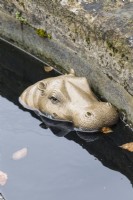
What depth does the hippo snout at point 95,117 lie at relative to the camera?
7301 millimetres

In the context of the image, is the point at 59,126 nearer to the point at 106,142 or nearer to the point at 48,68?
the point at 106,142

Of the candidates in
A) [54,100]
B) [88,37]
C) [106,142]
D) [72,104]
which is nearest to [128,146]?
[106,142]

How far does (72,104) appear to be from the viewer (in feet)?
24.5

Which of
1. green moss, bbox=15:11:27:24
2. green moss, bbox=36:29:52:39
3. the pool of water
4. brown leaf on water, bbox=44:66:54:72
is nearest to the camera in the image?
the pool of water

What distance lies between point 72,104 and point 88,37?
0.96 m

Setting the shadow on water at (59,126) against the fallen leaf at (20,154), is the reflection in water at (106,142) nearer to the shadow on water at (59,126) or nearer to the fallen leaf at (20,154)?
the shadow on water at (59,126)

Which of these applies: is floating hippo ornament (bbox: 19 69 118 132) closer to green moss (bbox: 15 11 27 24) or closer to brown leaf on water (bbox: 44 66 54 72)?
brown leaf on water (bbox: 44 66 54 72)

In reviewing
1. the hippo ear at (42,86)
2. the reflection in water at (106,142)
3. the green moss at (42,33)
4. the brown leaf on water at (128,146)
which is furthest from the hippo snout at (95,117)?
the green moss at (42,33)

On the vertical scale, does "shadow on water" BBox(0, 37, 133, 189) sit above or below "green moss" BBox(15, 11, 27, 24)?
below

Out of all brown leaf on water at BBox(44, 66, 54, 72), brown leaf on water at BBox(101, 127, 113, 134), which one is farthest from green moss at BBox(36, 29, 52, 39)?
brown leaf on water at BBox(101, 127, 113, 134)

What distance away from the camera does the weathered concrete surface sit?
23.6 ft

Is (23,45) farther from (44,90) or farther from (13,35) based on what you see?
(44,90)

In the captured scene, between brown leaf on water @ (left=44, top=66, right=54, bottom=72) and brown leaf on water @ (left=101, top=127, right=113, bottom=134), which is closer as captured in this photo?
brown leaf on water @ (left=101, top=127, right=113, bottom=134)

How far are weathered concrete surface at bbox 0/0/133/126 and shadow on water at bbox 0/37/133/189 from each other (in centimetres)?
24
